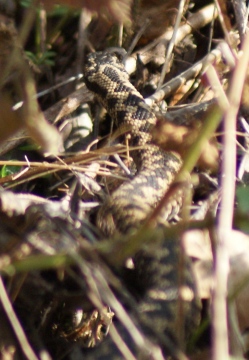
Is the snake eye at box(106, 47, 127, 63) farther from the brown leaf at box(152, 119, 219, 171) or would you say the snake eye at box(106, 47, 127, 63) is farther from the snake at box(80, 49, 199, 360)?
the brown leaf at box(152, 119, 219, 171)

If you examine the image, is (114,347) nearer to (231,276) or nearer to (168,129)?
(231,276)

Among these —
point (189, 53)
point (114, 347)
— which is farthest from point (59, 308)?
point (189, 53)

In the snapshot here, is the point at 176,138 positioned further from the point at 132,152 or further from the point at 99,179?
the point at 132,152

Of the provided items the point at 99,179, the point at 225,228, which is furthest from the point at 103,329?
the point at 225,228

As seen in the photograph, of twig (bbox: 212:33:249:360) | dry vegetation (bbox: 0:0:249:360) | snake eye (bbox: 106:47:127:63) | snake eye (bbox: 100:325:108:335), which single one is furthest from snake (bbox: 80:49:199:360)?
twig (bbox: 212:33:249:360)

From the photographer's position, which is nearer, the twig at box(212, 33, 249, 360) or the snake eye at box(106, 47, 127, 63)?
the twig at box(212, 33, 249, 360)

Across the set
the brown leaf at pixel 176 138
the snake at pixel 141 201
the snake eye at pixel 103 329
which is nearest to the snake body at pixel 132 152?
the snake at pixel 141 201
